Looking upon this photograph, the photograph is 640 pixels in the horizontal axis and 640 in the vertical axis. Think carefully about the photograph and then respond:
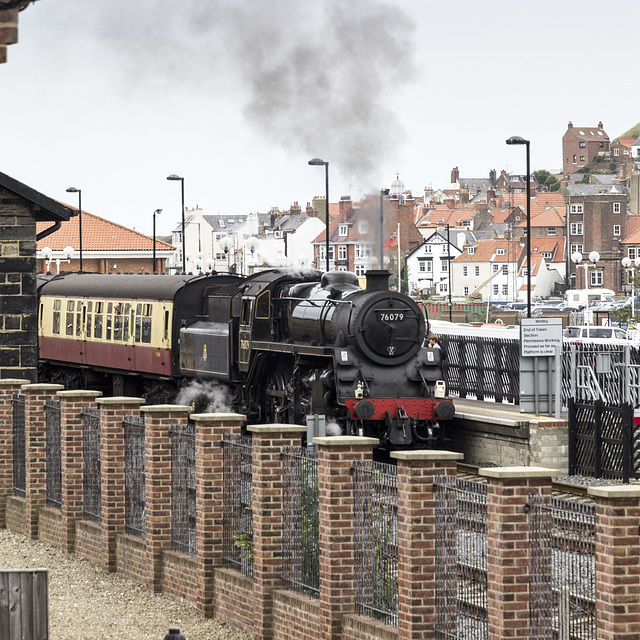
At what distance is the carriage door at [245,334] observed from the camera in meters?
24.0

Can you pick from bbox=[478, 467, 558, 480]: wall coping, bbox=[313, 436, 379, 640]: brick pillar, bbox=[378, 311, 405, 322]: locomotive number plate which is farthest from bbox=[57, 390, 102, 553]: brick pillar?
bbox=[478, 467, 558, 480]: wall coping

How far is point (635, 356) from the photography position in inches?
1055

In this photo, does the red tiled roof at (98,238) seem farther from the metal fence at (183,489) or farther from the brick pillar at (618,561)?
the brick pillar at (618,561)

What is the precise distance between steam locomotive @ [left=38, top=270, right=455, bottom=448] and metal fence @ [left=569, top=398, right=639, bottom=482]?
7.73 ft

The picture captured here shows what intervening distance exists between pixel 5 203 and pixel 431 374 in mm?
8592

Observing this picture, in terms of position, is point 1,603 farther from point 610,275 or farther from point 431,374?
point 610,275

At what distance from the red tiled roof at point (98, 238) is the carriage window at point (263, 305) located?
149ft

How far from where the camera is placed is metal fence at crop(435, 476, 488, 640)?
9836mm

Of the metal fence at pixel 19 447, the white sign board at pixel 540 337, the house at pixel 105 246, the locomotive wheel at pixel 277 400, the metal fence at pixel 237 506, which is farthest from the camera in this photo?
the house at pixel 105 246

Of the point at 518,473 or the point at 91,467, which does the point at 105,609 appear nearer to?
the point at 91,467

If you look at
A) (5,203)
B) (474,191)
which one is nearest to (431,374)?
(5,203)

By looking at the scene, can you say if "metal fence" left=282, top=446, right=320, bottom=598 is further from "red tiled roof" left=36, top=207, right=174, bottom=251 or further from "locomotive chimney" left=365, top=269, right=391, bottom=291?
"red tiled roof" left=36, top=207, right=174, bottom=251

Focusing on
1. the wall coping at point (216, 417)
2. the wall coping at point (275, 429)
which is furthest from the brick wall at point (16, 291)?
the wall coping at point (275, 429)

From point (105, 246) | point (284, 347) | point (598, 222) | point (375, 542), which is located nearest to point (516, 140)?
point (284, 347)
